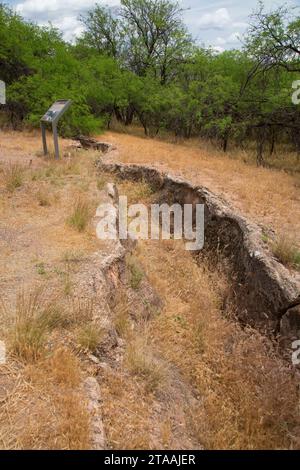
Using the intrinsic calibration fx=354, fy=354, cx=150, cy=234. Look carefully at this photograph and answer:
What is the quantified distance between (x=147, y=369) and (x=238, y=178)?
8587 mm

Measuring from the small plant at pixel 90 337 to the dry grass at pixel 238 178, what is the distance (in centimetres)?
460

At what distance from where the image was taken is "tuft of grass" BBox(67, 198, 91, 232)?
5.54 meters

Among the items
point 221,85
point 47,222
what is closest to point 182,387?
point 47,222

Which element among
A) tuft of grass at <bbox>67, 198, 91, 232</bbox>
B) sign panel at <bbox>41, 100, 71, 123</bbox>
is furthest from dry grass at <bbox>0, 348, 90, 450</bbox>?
sign panel at <bbox>41, 100, 71, 123</bbox>

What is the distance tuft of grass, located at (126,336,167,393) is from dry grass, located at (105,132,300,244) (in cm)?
428

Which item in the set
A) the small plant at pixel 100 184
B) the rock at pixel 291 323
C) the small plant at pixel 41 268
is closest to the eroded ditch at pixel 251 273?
the rock at pixel 291 323

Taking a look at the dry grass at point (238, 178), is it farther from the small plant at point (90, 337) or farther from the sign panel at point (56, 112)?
the small plant at point (90, 337)

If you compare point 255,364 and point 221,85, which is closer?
point 255,364

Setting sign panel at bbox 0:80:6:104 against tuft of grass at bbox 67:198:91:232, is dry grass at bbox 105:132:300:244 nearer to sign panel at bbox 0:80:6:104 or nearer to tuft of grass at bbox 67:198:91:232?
tuft of grass at bbox 67:198:91:232

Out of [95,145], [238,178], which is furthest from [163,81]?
[238,178]

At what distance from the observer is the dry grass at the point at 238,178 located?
793 centimetres

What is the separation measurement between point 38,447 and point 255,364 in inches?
89.1

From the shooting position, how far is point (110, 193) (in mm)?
7805
